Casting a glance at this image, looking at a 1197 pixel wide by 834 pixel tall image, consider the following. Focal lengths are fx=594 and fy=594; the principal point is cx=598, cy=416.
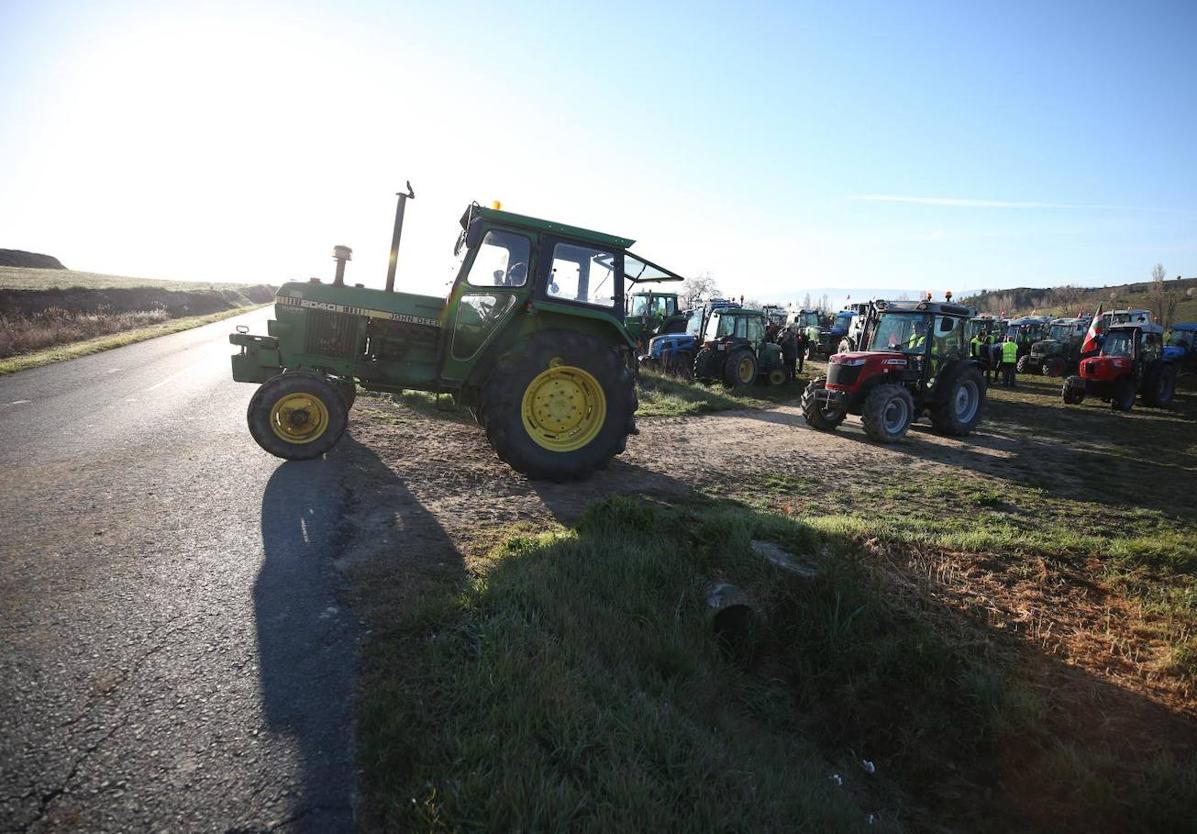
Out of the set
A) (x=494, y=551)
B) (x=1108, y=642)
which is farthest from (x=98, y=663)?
(x=1108, y=642)

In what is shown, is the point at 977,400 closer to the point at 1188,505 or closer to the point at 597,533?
the point at 1188,505

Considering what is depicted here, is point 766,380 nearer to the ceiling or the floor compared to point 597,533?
nearer to the ceiling

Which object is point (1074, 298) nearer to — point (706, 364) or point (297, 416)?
point (706, 364)

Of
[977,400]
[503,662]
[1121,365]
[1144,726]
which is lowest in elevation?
[1144,726]

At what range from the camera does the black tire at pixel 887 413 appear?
9758 mm

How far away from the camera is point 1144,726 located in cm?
299

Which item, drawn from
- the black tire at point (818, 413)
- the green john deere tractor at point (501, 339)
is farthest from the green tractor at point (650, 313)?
the green john deere tractor at point (501, 339)

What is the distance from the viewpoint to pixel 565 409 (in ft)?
20.4

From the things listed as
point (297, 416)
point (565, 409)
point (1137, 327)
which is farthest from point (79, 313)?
point (1137, 327)

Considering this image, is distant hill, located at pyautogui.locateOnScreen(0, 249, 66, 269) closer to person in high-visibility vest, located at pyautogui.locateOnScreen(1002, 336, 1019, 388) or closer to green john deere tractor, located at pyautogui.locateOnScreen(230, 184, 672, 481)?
green john deere tractor, located at pyautogui.locateOnScreen(230, 184, 672, 481)

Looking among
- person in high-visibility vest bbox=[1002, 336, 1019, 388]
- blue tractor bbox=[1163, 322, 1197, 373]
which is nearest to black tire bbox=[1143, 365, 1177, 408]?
person in high-visibility vest bbox=[1002, 336, 1019, 388]

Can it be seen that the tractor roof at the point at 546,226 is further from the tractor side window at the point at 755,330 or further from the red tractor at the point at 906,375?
the tractor side window at the point at 755,330

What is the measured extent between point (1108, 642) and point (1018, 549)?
1.24m

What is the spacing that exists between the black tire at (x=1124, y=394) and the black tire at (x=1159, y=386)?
70 cm
